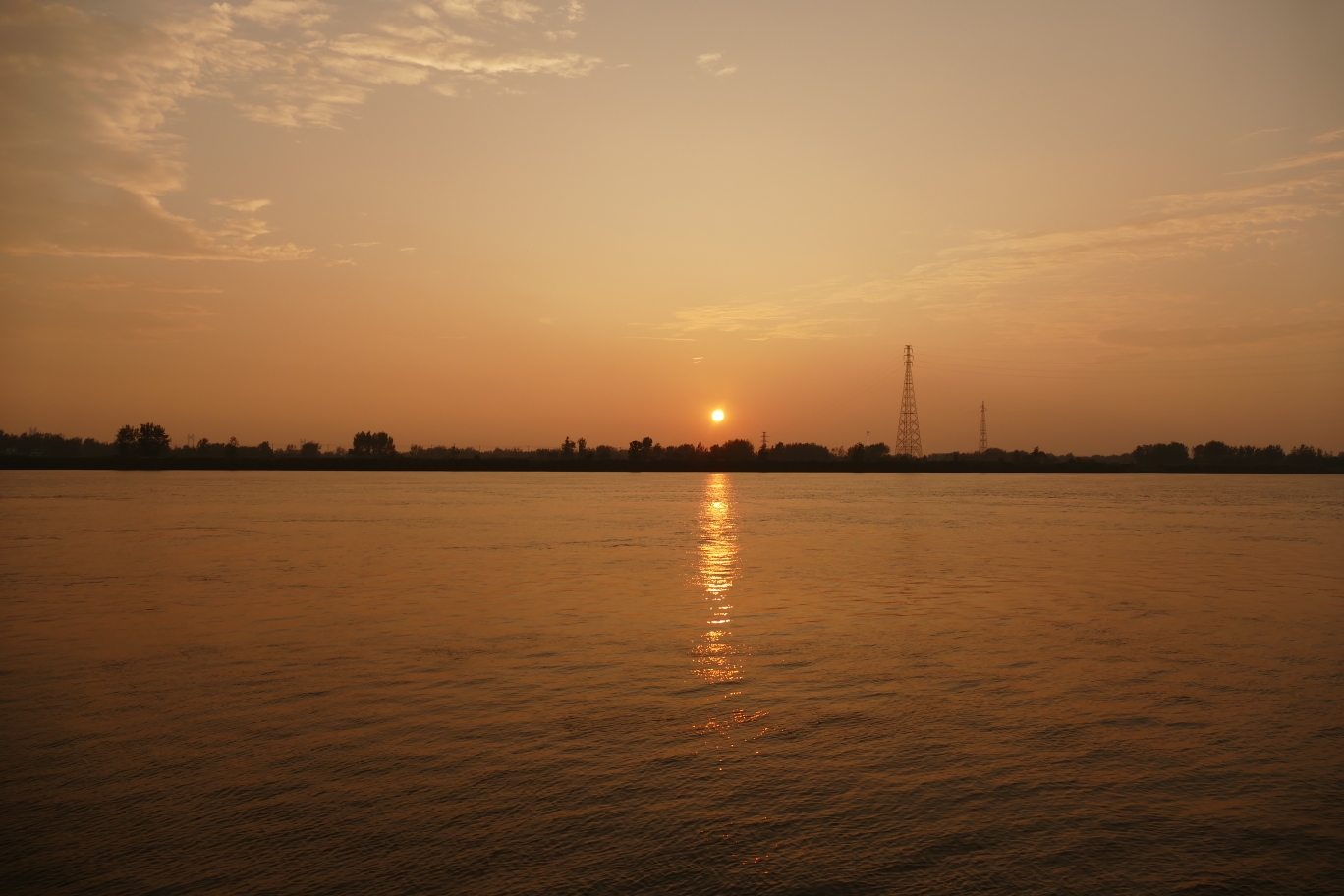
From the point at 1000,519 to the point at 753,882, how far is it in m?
60.6

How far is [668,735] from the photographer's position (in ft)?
41.1

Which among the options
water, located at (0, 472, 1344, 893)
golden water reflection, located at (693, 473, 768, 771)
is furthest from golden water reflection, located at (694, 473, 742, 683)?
water, located at (0, 472, 1344, 893)

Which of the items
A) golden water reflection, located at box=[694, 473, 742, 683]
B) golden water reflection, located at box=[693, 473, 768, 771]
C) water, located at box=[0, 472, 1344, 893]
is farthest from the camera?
golden water reflection, located at box=[694, 473, 742, 683]

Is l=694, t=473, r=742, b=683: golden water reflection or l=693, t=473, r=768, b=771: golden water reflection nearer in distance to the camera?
l=693, t=473, r=768, b=771: golden water reflection

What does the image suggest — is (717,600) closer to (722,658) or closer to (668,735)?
(722,658)

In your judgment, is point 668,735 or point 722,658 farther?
point 722,658

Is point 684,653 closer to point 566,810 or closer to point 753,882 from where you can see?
point 566,810

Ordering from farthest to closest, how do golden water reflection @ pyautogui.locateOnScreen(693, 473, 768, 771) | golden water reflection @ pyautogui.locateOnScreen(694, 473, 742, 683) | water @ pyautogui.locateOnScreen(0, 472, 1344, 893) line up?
golden water reflection @ pyautogui.locateOnScreen(694, 473, 742, 683), golden water reflection @ pyautogui.locateOnScreen(693, 473, 768, 771), water @ pyautogui.locateOnScreen(0, 472, 1344, 893)

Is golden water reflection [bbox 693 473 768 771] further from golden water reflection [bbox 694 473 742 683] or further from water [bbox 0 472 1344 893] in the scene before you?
water [bbox 0 472 1344 893]

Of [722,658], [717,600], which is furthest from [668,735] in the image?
[717,600]

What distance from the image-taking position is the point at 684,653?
714 inches

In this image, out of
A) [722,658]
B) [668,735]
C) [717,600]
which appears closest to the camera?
[668,735]

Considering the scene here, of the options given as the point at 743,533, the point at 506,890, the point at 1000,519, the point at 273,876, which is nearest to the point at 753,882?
the point at 506,890

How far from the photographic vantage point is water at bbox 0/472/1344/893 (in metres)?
8.61
